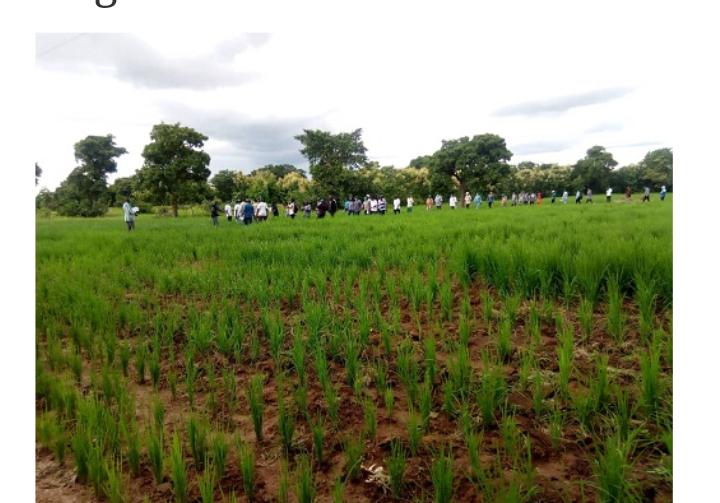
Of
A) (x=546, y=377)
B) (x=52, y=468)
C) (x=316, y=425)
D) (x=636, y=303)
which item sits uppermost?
(x=636, y=303)

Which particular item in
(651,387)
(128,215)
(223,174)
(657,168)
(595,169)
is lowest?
(651,387)

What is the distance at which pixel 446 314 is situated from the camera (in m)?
→ 2.28

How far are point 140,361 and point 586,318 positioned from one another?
2285 millimetres

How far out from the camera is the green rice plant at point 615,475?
0.96 meters

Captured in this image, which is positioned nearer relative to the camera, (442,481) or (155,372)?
(442,481)

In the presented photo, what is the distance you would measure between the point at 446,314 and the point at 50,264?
2675mm

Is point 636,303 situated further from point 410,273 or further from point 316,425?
point 316,425

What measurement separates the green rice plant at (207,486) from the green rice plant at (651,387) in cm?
144

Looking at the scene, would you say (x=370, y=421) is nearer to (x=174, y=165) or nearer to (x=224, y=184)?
(x=224, y=184)

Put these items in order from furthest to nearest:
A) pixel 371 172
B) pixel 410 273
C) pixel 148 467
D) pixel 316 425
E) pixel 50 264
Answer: pixel 371 172
pixel 410 273
pixel 50 264
pixel 316 425
pixel 148 467

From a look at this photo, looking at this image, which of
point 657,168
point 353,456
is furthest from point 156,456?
point 657,168

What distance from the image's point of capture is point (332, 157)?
15.7 ft

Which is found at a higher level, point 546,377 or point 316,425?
point 546,377
